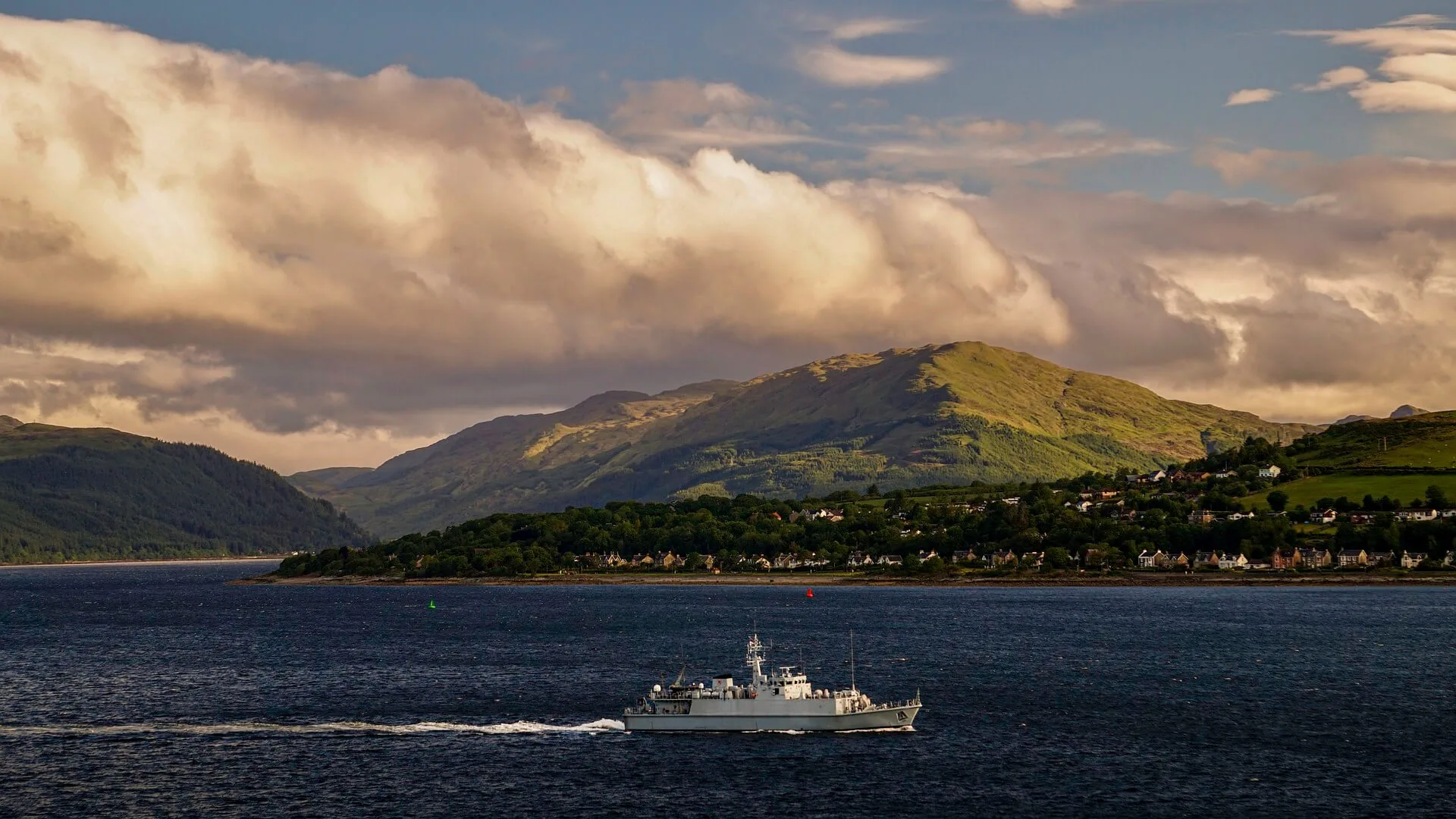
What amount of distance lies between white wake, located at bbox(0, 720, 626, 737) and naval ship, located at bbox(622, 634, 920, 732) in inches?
145

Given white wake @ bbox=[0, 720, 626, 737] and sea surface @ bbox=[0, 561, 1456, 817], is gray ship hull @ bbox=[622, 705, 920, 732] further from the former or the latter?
white wake @ bbox=[0, 720, 626, 737]

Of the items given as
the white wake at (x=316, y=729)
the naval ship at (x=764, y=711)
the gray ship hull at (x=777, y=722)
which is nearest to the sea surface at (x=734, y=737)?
the white wake at (x=316, y=729)

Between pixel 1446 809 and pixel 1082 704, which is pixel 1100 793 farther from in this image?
pixel 1082 704

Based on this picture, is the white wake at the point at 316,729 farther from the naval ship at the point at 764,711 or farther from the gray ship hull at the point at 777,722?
the naval ship at the point at 764,711

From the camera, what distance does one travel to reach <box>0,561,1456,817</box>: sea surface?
89125 mm

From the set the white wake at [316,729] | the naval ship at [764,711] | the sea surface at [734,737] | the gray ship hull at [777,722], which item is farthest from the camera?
the white wake at [316,729]

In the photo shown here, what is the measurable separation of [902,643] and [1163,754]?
75120mm

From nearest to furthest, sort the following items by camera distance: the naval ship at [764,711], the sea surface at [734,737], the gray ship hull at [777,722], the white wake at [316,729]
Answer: the sea surface at [734,737]
the gray ship hull at [777,722]
the naval ship at [764,711]
the white wake at [316,729]

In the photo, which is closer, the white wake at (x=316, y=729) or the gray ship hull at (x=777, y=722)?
the gray ship hull at (x=777, y=722)

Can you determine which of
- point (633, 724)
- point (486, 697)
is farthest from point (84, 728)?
point (633, 724)

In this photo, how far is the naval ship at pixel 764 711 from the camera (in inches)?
4407

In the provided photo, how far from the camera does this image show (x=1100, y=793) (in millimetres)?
90000

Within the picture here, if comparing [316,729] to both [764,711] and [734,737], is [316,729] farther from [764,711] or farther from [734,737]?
[764,711]

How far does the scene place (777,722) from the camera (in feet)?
369
